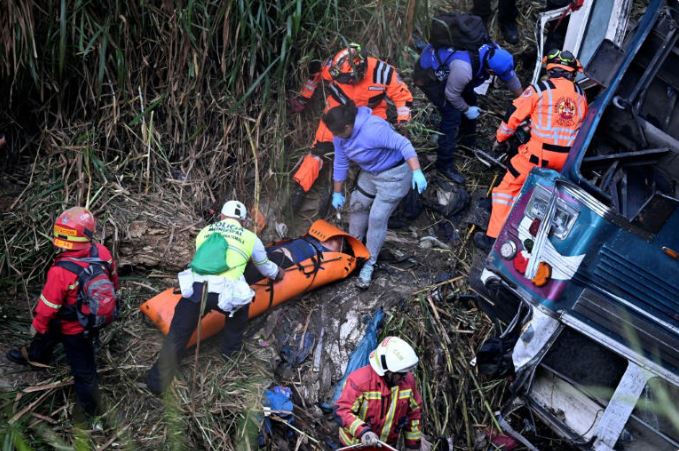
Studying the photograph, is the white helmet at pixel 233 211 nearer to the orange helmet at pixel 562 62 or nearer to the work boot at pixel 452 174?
the work boot at pixel 452 174

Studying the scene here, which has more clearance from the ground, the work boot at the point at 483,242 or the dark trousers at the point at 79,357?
the work boot at the point at 483,242

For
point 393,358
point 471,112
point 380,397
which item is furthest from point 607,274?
point 471,112

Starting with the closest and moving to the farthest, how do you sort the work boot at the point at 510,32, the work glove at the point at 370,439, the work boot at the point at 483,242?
the work glove at the point at 370,439 < the work boot at the point at 483,242 < the work boot at the point at 510,32

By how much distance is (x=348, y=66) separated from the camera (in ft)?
19.0

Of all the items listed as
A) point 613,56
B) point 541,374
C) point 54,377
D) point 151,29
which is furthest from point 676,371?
point 151,29

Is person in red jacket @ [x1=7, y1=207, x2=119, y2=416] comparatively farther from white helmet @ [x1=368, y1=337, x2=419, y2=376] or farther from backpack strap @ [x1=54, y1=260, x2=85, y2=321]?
white helmet @ [x1=368, y1=337, x2=419, y2=376]

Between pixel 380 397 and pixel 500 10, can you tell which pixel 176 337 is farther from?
pixel 500 10

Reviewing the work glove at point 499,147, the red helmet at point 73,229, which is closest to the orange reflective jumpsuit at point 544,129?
the work glove at point 499,147

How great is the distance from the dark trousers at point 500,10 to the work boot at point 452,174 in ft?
6.92

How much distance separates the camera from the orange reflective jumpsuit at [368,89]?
19.3ft

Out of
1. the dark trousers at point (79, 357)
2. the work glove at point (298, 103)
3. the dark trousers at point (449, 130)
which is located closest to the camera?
the dark trousers at point (79, 357)

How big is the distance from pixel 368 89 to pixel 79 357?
9.98ft

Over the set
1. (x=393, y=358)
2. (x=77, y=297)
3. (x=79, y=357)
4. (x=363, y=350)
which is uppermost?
(x=393, y=358)

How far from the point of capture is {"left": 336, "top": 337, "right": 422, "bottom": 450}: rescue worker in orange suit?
4195mm
